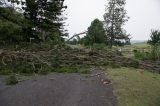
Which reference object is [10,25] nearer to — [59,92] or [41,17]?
[41,17]

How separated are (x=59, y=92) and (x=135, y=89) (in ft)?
9.78

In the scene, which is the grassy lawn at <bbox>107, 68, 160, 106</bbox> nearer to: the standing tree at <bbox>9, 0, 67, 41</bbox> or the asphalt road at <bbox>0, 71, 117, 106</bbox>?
the asphalt road at <bbox>0, 71, 117, 106</bbox>

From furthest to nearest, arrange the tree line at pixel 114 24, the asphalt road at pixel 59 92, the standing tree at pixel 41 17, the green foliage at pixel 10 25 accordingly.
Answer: the tree line at pixel 114 24 < the standing tree at pixel 41 17 < the green foliage at pixel 10 25 < the asphalt road at pixel 59 92

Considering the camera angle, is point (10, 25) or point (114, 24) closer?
point (10, 25)

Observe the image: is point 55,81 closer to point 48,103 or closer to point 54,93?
point 54,93

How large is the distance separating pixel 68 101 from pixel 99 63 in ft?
26.7

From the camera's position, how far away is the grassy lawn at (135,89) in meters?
9.29

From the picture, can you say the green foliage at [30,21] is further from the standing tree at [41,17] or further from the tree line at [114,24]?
the tree line at [114,24]

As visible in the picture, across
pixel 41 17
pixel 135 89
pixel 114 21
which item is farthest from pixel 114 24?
pixel 135 89

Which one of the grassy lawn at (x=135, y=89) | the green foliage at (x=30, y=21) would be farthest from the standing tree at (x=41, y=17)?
the grassy lawn at (x=135, y=89)

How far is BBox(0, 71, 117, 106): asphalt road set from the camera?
8820mm

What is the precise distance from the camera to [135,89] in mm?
10812

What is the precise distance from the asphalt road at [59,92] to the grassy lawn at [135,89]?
1.23 ft

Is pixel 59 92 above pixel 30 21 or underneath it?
underneath
